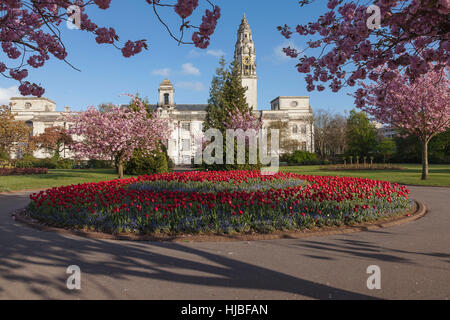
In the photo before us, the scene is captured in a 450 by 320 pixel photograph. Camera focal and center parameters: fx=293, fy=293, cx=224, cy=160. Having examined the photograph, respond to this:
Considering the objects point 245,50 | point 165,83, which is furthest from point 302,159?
point 245,50

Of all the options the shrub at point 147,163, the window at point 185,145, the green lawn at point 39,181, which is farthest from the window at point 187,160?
the green lawn at point 39,181

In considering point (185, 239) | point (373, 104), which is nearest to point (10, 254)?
point (185, 239)

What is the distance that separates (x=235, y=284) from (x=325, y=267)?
1.50 meters

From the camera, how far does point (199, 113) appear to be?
65.6 metres

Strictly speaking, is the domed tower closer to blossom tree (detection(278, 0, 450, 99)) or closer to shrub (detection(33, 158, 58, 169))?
shrub (detection(33, 158, 58, 169))

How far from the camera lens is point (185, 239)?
19.1 ft

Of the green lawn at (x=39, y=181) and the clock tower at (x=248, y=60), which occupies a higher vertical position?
the clock tower at (x=248, y=60)

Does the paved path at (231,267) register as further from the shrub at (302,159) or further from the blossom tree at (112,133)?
the shrub at (302,159)

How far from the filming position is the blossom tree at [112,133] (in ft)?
61.2

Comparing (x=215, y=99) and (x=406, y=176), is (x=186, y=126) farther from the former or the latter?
(x=406, y=176)

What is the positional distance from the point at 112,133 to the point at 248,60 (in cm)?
5502

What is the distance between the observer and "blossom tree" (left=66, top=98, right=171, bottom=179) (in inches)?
734

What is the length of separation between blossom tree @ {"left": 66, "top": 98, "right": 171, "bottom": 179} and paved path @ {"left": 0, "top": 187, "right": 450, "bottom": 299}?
1295cm

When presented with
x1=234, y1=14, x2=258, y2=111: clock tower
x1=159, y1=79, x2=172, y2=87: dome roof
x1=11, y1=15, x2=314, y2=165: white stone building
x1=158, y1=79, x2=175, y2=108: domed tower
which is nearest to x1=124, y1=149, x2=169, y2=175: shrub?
x1=11, y1=15, x2=314, y2=165: white stone building
